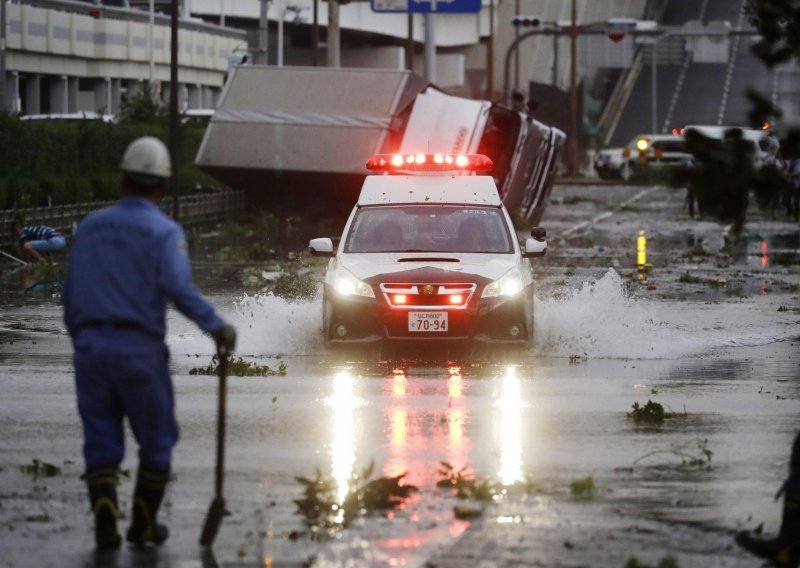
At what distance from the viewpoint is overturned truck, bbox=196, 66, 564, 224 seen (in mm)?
34219

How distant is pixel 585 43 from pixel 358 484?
93251 mm

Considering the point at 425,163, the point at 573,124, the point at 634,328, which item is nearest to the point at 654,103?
the point at 573,124

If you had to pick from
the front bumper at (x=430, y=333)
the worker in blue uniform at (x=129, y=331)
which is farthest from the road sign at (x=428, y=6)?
the worker in blue uniform at (x=129, y=331)

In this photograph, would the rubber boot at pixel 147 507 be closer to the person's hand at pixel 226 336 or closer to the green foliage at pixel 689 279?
the person's hand at pixel 226 336

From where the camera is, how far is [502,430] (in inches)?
440

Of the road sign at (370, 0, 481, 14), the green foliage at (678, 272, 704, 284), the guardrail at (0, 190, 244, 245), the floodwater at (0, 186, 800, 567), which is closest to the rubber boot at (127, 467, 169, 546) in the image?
the floodwater at (0, 186, 800, 567)

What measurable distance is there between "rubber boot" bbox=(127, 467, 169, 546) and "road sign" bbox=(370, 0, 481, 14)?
Answer: 3550 centimetres

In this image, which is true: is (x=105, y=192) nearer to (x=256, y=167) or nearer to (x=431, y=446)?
(x=256, y=167)

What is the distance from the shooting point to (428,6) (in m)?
43.2

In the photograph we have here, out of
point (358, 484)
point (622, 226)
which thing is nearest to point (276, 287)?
point (358, 484)

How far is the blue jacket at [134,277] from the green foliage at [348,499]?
4.02ft

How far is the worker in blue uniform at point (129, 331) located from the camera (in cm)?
759

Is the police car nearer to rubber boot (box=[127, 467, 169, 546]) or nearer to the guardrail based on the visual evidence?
rubber boot (box=[127, 467, 169, 546])

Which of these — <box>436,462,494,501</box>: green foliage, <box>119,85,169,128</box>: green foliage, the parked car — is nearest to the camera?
<box>436,462,494,501</box>: green foliage
